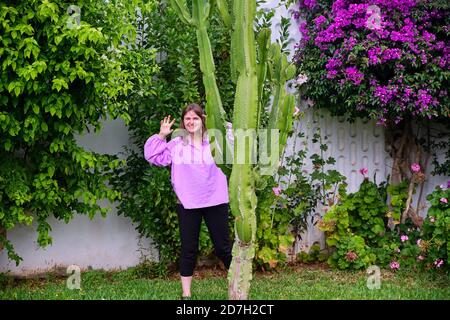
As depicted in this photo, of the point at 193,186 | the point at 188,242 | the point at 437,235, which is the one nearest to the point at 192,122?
the point at 193,186

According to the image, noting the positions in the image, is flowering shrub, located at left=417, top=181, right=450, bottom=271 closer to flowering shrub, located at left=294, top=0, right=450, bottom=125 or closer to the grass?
the grass

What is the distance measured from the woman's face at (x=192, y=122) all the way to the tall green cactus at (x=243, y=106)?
623 mm

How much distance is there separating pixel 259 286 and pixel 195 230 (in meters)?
1.03

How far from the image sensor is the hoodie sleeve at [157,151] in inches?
189

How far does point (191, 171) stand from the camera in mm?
4785

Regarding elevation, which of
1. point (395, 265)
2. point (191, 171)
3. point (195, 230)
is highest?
point (191, 171)

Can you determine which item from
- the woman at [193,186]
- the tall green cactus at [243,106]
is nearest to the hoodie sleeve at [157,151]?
the woman at [193,186]

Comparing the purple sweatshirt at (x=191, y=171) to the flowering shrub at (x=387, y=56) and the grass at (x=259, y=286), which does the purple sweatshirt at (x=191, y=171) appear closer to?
the grass at (x=259, y=286)

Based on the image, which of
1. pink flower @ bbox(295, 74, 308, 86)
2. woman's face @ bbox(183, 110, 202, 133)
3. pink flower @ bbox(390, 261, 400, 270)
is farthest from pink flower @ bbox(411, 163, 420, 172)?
woman's face @ bbox(183, 110, 202, 133)

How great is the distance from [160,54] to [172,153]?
1.44m

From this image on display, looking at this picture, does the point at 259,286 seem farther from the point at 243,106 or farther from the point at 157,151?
the point at 243,106

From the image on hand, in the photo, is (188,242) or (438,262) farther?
(438,262)

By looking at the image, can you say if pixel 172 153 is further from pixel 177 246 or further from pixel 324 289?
pixel 324 289

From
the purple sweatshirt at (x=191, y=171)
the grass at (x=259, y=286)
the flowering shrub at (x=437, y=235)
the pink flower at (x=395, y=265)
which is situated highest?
the purple sweatshirt at (x=191, y=171)
